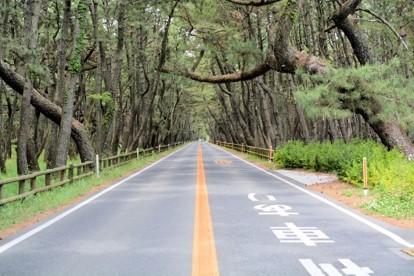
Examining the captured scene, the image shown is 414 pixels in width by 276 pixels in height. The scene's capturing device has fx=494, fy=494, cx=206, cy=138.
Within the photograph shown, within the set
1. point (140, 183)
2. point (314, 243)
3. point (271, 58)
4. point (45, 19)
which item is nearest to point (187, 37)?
point (45, 19)

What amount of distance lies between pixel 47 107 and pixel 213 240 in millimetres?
14993

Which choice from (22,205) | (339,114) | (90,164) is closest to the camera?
(22,205)

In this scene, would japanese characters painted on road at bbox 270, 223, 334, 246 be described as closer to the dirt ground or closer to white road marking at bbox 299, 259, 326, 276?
white road marking at bbox 299, 259, 326, 276

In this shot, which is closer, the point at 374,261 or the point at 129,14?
the point at 374,261

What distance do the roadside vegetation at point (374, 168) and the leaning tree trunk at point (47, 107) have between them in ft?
33.7

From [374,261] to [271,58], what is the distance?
14457 mm

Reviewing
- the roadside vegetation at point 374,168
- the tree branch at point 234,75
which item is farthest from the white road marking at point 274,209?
the tree branch at point 234,75

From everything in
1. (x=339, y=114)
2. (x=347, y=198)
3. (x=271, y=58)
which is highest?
(x=271, y=58)

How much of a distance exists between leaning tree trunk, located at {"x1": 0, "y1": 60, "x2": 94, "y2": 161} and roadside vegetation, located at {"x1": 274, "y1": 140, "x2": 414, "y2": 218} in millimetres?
10286

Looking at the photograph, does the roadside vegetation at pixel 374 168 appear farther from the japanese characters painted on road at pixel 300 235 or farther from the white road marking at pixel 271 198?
the japanese characters painted on road at pixel 300 235

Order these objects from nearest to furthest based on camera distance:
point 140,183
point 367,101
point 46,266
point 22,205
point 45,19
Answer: point 46,266 < point 22,205 < point 367,101 < point 140,183 < point 45,19

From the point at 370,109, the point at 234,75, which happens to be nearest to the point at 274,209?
the point at 370,109

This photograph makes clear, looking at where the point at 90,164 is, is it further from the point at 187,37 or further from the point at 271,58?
the point at 187,37

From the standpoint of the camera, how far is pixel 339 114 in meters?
16.0
